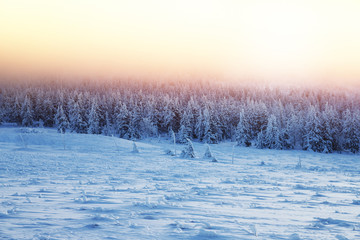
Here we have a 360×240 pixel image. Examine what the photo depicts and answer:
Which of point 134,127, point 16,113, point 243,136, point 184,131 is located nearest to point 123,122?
point 134,127

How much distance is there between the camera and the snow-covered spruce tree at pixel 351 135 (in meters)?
→ 59.6

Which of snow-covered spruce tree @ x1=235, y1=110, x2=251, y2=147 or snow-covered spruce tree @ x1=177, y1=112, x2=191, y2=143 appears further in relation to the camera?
snow-covered spruce tree @ x1=177, y1=112, x2=191, y2=143

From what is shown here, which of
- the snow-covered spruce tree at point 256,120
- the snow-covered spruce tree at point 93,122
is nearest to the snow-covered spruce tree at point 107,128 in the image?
the snow-covered spruce tree at point 93,122

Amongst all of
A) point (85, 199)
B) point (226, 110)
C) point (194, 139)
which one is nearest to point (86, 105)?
point (194, 139)

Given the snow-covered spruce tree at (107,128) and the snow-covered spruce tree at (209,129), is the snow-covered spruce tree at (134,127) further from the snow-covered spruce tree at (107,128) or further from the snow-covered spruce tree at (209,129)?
the snow-covered spruce tree at (209,129)

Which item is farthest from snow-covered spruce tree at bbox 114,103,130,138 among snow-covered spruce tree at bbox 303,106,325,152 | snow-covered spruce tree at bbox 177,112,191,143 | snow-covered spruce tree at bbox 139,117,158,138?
snow-covered spruce tree at bbox 303,106,325,152

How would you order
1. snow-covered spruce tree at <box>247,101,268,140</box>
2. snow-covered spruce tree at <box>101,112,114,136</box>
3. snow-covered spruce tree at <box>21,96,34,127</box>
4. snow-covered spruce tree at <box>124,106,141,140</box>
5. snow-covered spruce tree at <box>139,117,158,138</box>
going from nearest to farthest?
1. snow-covered spruce tree at <box>124,106,141,140</box>
2. snow-covered spruce tree at <box>247,101,268,140</box>
3. snow-covered spruce tree at <box>139,117,158,138</box>
4. snow-covered spruce tree at <box>101,112,114,136</box>
5. snow-covered spruce tree at <box>21,96,34,127</box>

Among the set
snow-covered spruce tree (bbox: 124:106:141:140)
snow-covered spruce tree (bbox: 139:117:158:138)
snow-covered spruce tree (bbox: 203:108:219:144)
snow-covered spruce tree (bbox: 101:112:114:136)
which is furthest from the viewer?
snow-covered spruce tree (bbox: 101:112:114:136)

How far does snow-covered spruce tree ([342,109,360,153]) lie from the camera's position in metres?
59.6

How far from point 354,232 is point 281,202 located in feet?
10.4

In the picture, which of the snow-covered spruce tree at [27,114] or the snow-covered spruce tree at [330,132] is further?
the snow-covered spruce tree at [27,114]

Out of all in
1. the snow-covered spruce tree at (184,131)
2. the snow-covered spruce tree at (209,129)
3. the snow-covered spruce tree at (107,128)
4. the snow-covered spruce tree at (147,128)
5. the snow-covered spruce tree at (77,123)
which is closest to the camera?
the snow-covered spruce tree at (209,129)

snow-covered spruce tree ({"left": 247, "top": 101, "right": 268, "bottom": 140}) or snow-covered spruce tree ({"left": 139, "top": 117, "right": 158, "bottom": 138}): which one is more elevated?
snow-covered spruce tree ({"left": 247, "top": 101, "right": 268, "bottom": 140})

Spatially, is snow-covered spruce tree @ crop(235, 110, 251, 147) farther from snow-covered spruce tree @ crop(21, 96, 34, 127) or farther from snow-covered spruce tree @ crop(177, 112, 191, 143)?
snow-covered spruce tree @ crop(21, 96, 34, 127)
